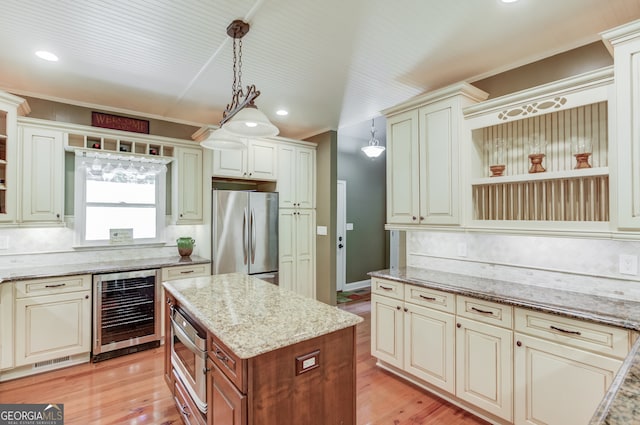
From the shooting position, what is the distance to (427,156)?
9.16ft

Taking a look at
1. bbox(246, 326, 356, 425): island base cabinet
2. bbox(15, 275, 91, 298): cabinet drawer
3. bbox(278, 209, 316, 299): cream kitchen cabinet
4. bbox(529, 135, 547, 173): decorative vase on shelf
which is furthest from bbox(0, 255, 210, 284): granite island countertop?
bbox(529, 135, 547, 173): decorative vase on shelf

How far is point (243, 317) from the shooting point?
166 cm

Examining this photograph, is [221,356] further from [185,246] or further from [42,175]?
[42,175]

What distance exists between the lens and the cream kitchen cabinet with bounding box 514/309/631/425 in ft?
5.57

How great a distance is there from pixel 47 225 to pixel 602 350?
456 cm

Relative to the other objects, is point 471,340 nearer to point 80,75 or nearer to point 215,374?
point 215,374

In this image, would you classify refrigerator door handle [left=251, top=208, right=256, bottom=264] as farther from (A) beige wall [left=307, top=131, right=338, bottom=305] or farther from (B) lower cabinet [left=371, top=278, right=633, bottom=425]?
(B) lower cabinet [left=371, top=278, right=633, bottom=425]

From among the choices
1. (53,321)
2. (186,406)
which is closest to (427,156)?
(186,406)

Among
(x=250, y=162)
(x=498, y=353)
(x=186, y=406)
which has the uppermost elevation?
(x=250, y=162)

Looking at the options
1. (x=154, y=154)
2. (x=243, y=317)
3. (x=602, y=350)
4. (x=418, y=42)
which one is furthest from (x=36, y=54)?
(x=602, y=350)

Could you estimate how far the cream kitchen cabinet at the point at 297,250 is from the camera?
14.6 feet

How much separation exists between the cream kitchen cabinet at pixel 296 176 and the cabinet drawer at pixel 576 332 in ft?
10.3

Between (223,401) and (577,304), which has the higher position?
(577,304)

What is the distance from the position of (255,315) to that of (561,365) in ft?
5.92
